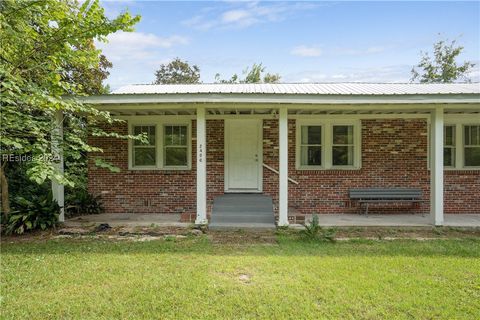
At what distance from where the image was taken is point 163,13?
11070 millimetres

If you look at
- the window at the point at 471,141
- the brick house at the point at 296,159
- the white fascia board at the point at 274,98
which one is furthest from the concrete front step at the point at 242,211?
the window at the point at 471,141

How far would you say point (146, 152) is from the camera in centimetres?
932

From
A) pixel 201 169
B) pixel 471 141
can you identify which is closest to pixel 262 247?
pixel 201 169

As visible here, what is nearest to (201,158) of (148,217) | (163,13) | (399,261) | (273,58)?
(148,217)

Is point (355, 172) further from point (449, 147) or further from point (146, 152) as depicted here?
point (146, 152)

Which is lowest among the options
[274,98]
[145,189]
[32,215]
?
[32,215]

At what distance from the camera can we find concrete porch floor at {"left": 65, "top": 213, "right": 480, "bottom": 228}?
295 inches

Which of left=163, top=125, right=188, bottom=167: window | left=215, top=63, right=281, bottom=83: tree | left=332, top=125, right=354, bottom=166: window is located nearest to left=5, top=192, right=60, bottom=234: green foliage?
left=163, top=125, right=188, bottom=167: window

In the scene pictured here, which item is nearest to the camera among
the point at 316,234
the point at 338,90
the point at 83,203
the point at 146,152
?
Answer: the point at 316,234

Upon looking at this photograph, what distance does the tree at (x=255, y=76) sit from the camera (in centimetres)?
2975

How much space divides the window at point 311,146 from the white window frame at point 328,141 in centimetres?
9

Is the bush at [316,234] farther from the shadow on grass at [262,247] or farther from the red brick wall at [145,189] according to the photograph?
the red brick wall at [145,189]

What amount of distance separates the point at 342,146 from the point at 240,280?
6031 millimetres

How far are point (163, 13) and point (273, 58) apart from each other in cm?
1826
